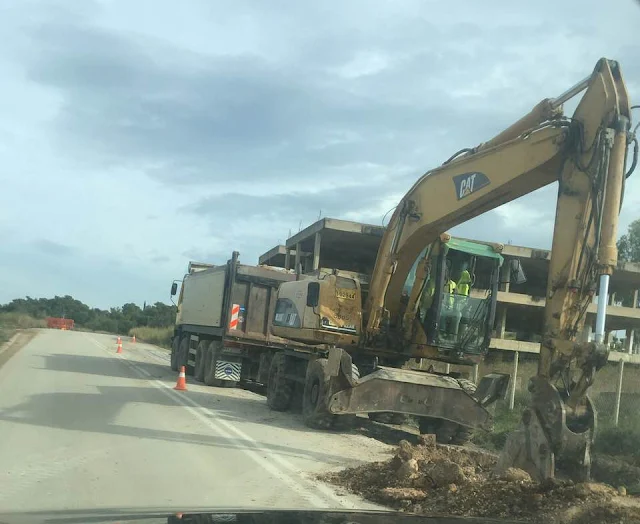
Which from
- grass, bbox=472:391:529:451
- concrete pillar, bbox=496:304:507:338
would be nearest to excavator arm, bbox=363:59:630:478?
grass, bbox=472:391:529:451

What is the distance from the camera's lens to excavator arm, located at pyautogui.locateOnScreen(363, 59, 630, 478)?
760 centimetres

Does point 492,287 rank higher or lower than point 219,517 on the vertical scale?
higher

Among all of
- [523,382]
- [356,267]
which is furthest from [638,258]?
[523,382]

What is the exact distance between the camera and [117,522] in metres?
3.87

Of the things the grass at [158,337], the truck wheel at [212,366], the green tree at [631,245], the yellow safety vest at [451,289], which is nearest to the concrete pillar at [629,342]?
the green tree at [631,245]

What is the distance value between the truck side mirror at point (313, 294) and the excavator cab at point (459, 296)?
1.97 metres

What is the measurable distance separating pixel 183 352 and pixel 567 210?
18971 mm

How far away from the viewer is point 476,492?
6.81m

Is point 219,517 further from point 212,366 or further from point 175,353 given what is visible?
point 175,353

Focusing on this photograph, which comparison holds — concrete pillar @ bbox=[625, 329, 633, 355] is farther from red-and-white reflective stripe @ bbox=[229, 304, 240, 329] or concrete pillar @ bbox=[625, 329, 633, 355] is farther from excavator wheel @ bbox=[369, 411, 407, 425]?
excavator wheel @ bbox=[369, 411, 407, 425]

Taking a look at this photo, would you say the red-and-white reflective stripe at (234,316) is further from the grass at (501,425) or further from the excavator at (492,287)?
the grass at (501,425)

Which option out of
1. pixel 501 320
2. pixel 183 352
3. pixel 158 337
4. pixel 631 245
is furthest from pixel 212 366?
pixel 158 337

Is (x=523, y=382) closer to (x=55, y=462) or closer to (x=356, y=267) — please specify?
(x=55, y=462)

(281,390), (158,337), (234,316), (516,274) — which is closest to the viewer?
(516,274)
